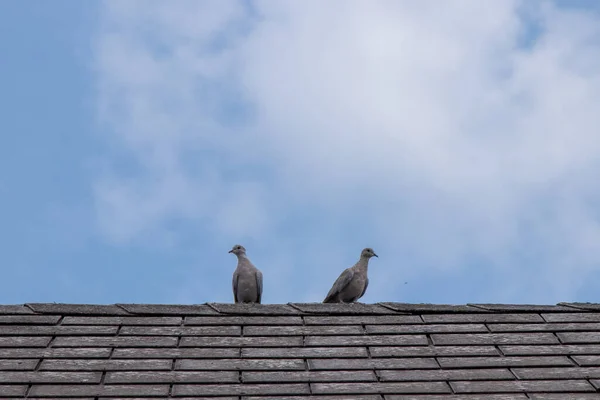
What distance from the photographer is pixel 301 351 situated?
5.25 m

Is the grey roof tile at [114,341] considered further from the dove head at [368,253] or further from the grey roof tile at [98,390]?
the dove head at [368,253]

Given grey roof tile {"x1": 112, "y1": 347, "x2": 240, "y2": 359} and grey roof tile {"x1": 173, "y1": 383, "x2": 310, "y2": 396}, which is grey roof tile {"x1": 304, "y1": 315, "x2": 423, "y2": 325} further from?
grey roof tile {"x1": 173, "y1": 383, "x2": 310, "y2": 396}

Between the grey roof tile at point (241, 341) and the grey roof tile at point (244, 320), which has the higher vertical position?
the grey roof tile at point (244, 320)

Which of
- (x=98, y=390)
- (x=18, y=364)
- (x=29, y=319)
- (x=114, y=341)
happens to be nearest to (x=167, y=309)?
(x=114, y=341)

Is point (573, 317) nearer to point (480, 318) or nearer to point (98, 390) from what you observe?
point (480, 318)

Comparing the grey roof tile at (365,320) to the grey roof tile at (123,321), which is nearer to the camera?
the grey roof tile at (123,321)

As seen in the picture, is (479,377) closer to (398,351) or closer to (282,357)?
(398,351)

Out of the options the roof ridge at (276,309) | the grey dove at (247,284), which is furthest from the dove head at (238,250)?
the roof ridge at (276,309)

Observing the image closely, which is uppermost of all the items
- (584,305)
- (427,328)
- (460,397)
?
(584,305)

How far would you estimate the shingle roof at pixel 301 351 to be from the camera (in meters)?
4.64

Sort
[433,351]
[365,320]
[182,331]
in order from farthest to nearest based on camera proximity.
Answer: [365,320], [182,331], [433,351]

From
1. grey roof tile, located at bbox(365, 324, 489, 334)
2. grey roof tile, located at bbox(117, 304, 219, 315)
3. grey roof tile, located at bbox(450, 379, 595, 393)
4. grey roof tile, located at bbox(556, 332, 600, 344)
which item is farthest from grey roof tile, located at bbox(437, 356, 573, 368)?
grey roof tile, located at bbox(117, 304, 219, 315)

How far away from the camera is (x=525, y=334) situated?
5660mm

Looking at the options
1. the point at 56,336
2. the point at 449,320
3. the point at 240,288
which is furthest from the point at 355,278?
the point at 56,336
